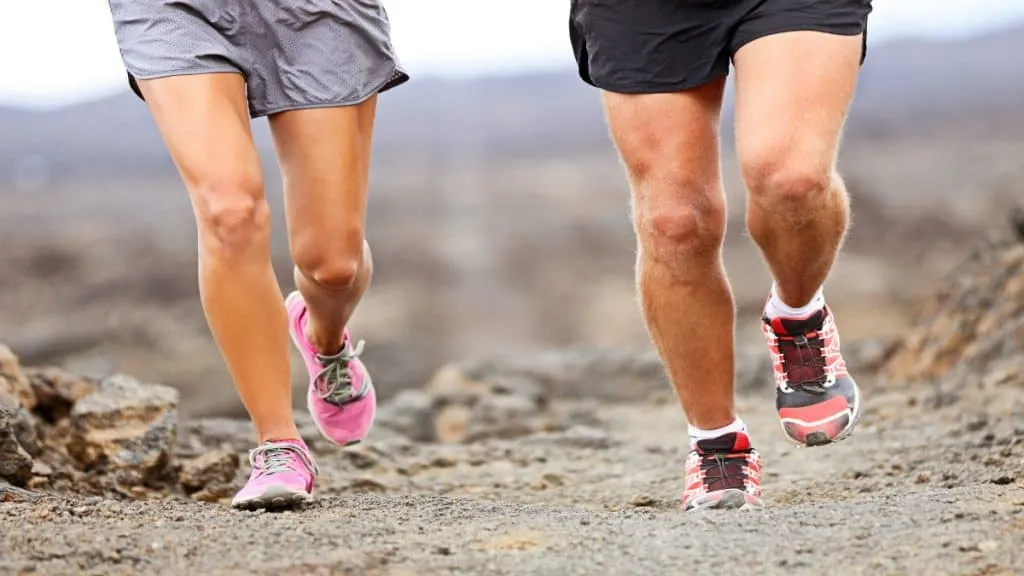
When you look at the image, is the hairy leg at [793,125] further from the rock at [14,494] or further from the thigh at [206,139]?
the rock at [14,494]

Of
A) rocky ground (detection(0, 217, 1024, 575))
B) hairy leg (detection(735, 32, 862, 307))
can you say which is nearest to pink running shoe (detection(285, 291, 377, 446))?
rocky ground (detection(0, 217, 1024, 575))

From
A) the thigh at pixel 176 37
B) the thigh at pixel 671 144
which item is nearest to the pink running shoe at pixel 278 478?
the thigh at pixel 176 37

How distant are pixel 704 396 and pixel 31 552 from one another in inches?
69.6

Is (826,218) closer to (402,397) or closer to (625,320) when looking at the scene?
(402,397)

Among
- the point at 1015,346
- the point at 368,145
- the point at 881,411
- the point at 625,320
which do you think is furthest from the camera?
the point at 625,320

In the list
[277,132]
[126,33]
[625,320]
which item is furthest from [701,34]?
[625,320]

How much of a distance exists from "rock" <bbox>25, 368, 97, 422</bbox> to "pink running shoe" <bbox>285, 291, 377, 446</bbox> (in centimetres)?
123

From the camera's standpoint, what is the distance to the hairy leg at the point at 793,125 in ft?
11.4

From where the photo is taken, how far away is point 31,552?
3119mm

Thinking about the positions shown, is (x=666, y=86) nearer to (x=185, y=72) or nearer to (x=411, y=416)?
(x=185, y=72)

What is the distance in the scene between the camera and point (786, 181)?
3.46 meters

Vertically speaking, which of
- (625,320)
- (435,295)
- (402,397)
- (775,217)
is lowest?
(775,217)

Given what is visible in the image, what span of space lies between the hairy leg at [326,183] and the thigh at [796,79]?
1112 mm

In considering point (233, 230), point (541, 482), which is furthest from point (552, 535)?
point (541, 482)
